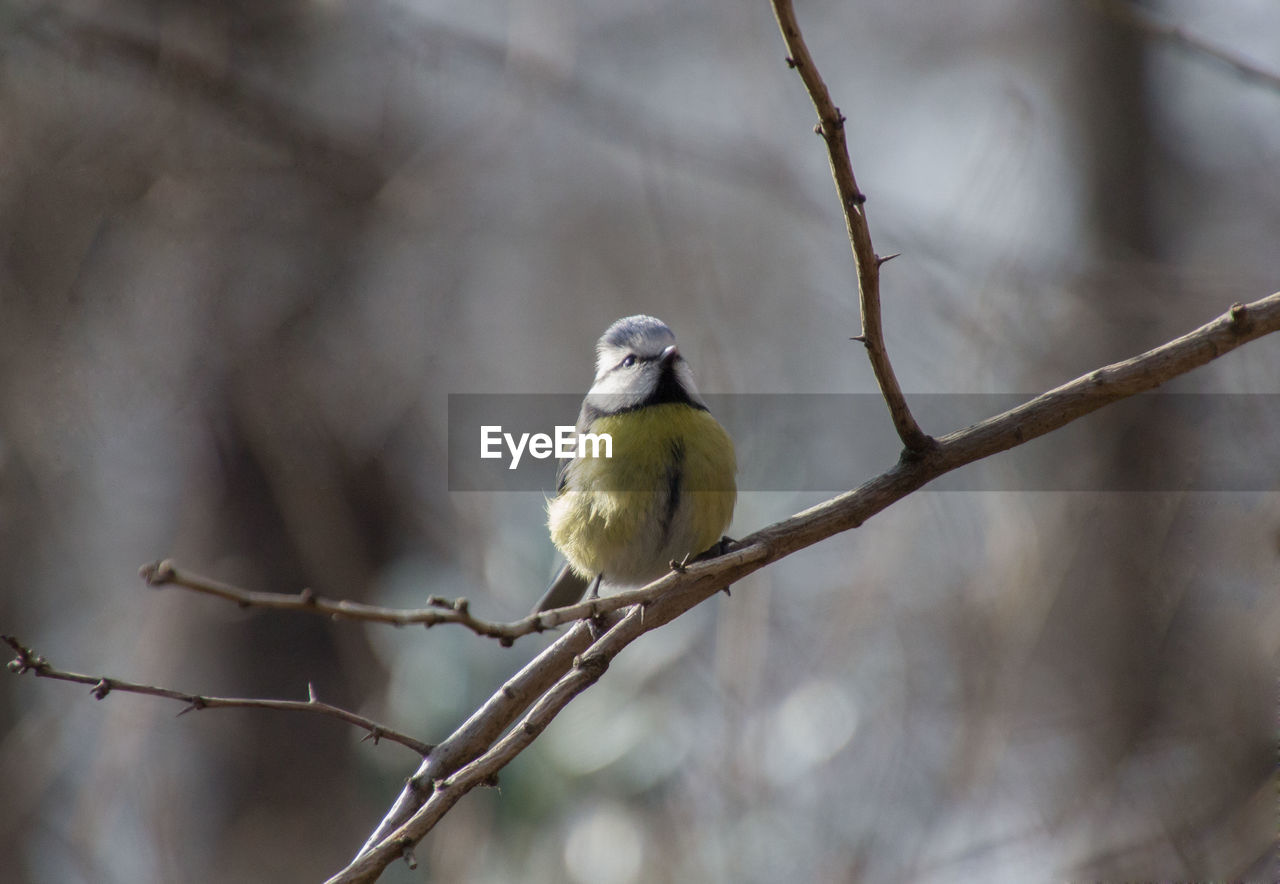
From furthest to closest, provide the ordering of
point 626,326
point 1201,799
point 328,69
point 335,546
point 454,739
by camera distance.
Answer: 1. point 328,69
2. point 335,546
3. point 1201,799
4. point 626,326
5. point 454,739

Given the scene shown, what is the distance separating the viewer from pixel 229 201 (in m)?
5.99

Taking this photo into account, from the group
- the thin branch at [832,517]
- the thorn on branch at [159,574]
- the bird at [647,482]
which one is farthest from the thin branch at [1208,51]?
the thorn on branch at [159,574]

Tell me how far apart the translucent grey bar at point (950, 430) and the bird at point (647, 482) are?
67 centimetres

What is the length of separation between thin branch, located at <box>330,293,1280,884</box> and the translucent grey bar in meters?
2.17

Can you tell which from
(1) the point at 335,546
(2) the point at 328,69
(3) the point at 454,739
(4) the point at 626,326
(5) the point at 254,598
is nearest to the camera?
(5) the point at 254,598

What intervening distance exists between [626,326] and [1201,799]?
10.7 ft

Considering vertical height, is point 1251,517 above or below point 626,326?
below

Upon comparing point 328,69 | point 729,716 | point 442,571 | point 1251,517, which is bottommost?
point 729,716

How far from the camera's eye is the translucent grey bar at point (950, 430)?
194 inches

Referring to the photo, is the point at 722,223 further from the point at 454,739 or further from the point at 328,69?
the point at 454,739

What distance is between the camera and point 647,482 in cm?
353

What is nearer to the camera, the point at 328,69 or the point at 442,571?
the point at 442,571

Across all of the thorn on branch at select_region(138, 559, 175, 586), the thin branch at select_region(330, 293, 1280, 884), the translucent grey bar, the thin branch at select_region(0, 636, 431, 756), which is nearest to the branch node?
the thin branch at select_region(330, 293, 1280, 884)

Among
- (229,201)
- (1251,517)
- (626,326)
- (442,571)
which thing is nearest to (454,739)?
(626,326)
